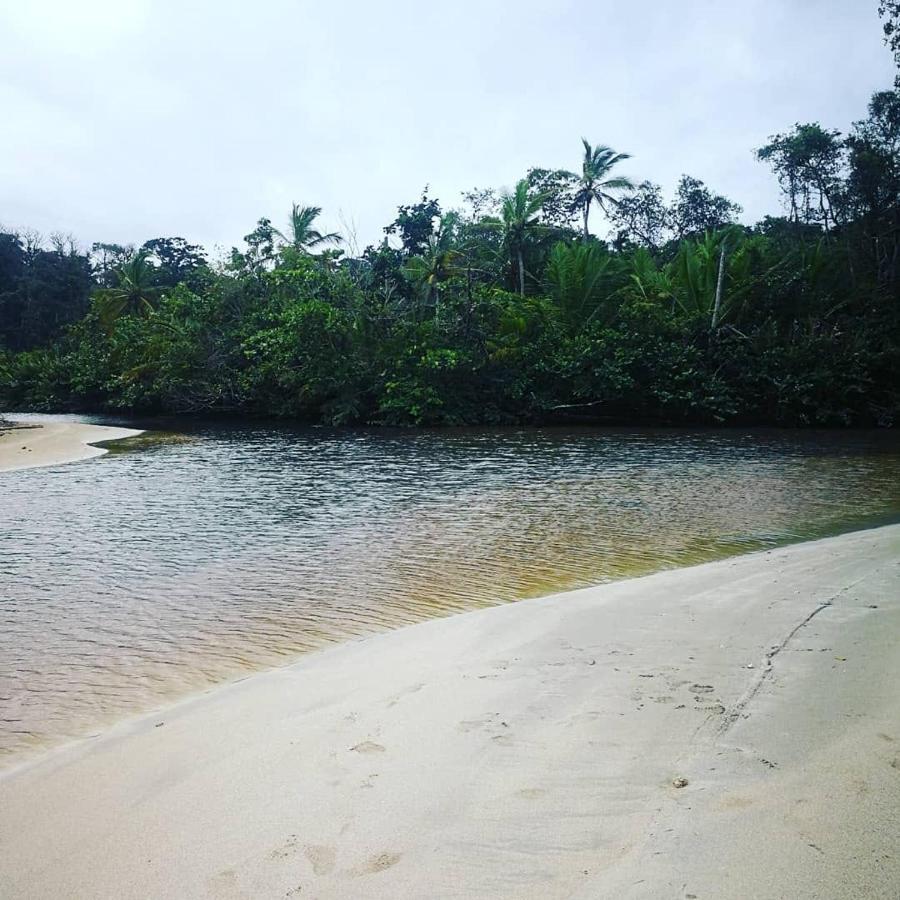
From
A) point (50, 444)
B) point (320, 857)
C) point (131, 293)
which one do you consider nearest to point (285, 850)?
point (320, 857)

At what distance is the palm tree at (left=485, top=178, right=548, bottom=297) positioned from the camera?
3312cm

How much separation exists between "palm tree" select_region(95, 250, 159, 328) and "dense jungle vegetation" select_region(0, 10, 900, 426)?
34.8 feet

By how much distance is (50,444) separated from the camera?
1958cm

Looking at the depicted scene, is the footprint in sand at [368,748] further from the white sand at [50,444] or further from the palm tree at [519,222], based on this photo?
the palm tree at [519,222]

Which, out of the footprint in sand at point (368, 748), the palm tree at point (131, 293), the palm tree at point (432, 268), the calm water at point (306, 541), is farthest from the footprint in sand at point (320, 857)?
the palm tree at point (131, 293)

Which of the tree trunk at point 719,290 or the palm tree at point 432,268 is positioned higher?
the palm tree at point 432,268

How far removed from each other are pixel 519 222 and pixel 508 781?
32.6 m

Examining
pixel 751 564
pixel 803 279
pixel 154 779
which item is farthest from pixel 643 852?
pixel 803 279

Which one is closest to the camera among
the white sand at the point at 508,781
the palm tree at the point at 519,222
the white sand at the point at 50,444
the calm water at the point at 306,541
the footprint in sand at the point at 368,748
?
the white sand at the point at 508,781

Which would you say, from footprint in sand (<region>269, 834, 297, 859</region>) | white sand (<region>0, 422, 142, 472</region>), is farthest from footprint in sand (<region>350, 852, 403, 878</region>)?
white sand (<region>0, 422, 142, 472</region>)

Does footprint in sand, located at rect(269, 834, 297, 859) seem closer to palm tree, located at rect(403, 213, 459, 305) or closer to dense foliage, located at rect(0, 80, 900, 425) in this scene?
dense foliage, located at rect(0, 80, 900, 425)

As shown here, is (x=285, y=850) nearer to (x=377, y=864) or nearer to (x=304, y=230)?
(x=377, y=864)

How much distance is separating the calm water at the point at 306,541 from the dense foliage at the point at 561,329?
8661 mm

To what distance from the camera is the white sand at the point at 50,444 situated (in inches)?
647
